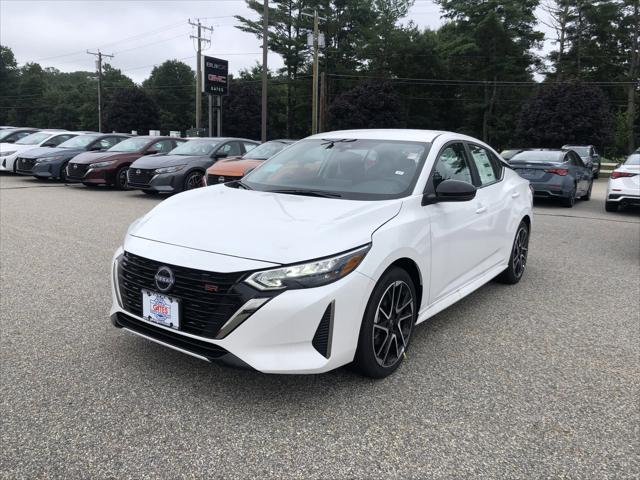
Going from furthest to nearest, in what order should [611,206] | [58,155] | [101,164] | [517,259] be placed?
[58,155], [101,164], [611,206], [517,259]

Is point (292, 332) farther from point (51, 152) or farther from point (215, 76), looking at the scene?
point (215, 76)

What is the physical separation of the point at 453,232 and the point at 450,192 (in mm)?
407

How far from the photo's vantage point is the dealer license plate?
3014 mm

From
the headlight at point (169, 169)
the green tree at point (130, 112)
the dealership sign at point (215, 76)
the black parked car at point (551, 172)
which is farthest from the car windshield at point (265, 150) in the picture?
the green tree at point (130, 112)

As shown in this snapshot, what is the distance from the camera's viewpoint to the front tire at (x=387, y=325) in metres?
3.17

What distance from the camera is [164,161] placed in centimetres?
1254

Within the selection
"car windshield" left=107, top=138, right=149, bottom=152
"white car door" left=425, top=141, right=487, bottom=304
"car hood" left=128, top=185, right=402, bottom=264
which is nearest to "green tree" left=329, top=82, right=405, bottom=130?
"car windshield" left=107, top=138, right=149, bottom=152

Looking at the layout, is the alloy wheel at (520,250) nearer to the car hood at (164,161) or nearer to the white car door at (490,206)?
the white car door at (490,206)

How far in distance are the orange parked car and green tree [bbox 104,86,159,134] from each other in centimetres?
5001

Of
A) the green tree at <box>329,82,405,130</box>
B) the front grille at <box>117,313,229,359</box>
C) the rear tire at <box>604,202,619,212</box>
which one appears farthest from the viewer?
the green tree at <box>329,82,405,130</box>

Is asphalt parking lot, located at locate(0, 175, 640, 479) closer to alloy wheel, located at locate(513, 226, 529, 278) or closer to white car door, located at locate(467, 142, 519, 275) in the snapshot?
white car door, located at locate(467, 142, 519, 275)

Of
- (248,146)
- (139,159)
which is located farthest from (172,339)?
(248,146)

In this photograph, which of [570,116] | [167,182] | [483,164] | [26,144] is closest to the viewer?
[483,164]

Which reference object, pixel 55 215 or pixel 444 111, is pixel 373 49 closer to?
pixel 444 111
